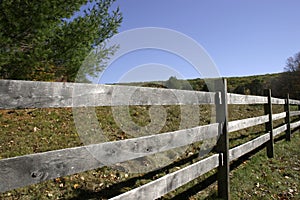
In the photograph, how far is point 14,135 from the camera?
17.7 feet

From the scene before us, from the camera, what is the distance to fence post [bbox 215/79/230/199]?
3879 millimetres

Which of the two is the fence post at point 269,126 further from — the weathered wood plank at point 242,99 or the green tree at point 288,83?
the green tree at point 288,83

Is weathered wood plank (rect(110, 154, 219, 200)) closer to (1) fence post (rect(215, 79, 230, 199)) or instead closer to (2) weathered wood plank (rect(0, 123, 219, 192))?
(1) fence post (rect(215, 79, 230, 199))

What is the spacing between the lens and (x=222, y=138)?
397 cm

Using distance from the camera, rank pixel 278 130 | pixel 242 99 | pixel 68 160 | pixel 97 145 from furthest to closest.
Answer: pixel 278 130, pixel 242 99, pixel 97 145, pixel 68 160

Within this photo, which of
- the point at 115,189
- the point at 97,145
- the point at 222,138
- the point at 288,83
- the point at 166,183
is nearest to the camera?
the point at 97,145

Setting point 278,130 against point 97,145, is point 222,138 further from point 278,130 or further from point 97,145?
point 278,130

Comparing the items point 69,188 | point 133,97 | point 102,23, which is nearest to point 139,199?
point 133,97

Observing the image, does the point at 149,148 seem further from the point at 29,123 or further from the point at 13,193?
the point at 29,123

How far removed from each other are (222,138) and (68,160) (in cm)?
264

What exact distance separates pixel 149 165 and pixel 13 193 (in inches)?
81.5

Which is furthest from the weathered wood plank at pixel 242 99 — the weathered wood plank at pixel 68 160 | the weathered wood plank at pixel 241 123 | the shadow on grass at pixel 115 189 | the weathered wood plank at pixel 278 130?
the weathered wood plank at pixel 68 160

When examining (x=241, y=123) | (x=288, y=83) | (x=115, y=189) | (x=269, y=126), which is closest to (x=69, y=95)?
(x=115, y=189)

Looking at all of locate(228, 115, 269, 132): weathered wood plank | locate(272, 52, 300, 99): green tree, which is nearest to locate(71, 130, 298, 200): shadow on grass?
locate(228, 115, 269, 132): weathered wood plank
